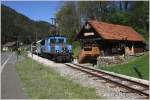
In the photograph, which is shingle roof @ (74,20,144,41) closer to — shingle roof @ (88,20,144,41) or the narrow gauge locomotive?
shingle roof @ (88,20,144,41)

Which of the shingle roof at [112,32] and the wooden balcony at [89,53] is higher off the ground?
the shingle roof at [112,32]

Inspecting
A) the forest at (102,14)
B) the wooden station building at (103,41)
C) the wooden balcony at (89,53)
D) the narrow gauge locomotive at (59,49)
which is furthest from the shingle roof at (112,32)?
the forest at (102,14)

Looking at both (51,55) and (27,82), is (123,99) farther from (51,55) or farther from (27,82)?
(51,55)

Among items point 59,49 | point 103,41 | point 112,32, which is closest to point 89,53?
point 103,41

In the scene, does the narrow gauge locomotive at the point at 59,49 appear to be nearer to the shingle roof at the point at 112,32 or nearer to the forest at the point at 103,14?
the shingle roof at the point at 112,32

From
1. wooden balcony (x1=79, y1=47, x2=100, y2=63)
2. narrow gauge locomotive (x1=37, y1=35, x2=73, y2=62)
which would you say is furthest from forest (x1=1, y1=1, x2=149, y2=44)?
wooden balcony (x1=79, y1=47, x2=100, y2=63)

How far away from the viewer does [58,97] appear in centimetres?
1202

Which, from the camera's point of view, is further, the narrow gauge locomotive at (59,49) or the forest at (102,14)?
the forest at (102,14)

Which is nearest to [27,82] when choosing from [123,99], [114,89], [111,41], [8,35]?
[114,89]

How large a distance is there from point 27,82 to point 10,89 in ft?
7.48

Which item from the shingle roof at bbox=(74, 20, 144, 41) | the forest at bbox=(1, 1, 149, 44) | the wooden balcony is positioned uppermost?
the forest at bbox=(1, 1, 149, 44)

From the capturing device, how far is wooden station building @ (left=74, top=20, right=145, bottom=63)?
33.0 metres

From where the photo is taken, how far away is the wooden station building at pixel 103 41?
33031 millimetres

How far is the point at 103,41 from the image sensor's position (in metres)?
34.3
